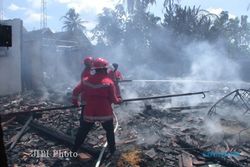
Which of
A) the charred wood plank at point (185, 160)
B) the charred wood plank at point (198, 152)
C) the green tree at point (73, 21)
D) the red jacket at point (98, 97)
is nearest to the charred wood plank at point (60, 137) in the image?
the red jacket at point (98, 97)

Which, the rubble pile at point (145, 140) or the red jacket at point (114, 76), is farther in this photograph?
the red jacket at point (114, 76)

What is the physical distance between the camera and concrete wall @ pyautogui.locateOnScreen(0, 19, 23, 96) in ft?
45.0

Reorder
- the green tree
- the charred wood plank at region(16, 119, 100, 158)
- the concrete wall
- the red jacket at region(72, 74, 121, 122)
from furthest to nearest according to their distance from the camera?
the green tree
the concrete wall
the charred wood plank at region(16, 119, 100, 158)
the red jacket at region(72, 74, 121, 122)

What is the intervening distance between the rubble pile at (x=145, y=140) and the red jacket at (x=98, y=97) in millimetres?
821

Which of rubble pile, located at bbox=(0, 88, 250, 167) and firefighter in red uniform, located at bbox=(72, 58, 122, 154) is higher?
firefighter in red uniform, located at bbox=(72, 58, 122, 154)

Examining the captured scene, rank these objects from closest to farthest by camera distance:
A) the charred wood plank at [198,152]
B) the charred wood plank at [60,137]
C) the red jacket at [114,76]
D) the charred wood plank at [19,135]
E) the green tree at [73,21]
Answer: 1. the charred wood plank at [198,152]
2. the charred wood plank at [60,137]
3. the charred wood plank at [19,135]
4. the red jacket at [114,76]
5. the green tree at [73,21]

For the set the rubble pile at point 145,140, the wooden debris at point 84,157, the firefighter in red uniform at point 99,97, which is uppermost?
the firefighter in red uniform at point 99,97

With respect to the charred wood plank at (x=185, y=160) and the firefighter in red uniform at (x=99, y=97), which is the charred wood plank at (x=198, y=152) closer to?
A: the charred wood plank at (x=185, y=160)

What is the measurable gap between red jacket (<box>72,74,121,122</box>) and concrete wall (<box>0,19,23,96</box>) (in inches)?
370

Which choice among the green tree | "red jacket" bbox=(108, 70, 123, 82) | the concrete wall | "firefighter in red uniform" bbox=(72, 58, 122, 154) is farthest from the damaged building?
the green tree

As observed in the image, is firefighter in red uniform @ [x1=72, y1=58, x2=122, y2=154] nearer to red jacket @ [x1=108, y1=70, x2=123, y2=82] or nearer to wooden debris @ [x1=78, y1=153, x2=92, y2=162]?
wooden debris @ [x1=78, y1=153, x2=92, y2=162]

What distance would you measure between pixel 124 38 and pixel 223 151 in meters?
28.0

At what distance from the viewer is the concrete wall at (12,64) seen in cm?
1371

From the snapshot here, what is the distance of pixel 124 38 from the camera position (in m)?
33.2
